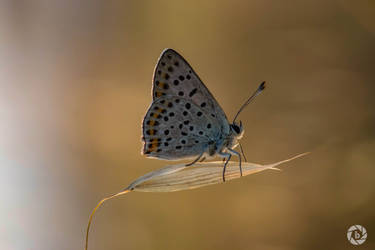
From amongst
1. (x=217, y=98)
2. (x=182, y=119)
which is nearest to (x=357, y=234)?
(x=217, y=98)

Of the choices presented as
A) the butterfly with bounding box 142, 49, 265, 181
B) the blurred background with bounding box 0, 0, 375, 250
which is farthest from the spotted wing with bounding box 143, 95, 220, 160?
the blurred background with bounding box 0, 0, 375, 250

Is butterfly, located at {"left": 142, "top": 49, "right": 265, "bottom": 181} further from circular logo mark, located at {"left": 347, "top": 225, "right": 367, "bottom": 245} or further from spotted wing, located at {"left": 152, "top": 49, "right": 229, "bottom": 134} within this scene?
circular logo mark, located at {"left": 347, "top": 225, "right": 367, "bottom": 245}

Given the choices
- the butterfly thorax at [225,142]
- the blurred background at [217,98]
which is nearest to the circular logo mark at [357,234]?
the blurred background at [217,98]

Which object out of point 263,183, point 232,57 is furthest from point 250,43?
point 263,183

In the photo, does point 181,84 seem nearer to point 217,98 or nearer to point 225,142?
point 225,142

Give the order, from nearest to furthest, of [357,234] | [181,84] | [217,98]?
[181,84]
[357,234]
[217,98]

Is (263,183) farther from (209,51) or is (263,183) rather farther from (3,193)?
(3,193)

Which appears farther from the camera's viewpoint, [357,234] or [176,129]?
[357,234]
